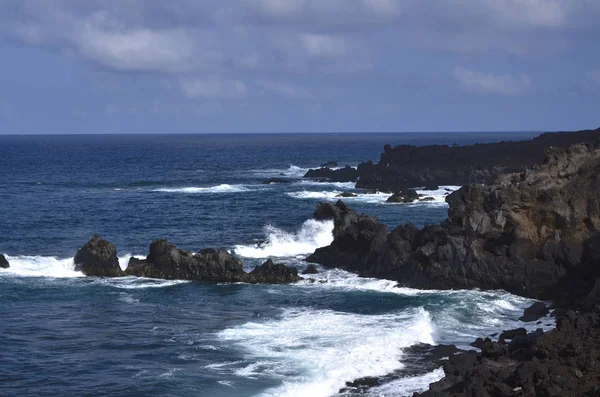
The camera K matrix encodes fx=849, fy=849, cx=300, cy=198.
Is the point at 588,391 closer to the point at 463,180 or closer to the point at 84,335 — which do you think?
the point at 84,335

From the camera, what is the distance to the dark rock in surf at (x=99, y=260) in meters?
52.6

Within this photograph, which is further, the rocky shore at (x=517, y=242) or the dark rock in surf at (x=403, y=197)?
the dark rock in surf at (x=403, y=197)

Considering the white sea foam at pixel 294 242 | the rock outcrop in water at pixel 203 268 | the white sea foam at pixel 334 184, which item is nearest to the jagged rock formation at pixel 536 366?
the rock outcrop in water at pixel 203 268

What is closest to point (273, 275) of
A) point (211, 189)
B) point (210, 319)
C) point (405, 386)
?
point (210, 319)

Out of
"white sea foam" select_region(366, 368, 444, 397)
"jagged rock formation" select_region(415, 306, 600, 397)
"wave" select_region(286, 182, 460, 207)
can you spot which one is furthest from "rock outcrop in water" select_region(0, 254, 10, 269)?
"wave" select_region(286, 182, 460, 207)

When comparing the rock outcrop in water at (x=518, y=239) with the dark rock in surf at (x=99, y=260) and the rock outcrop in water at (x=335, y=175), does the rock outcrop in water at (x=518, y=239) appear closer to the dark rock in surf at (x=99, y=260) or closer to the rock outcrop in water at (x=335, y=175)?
the dark rock in surf at (x=99, y=260)

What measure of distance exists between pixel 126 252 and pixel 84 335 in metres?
20.9

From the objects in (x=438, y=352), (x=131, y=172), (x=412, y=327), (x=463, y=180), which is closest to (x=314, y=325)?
(x=412, y=327)

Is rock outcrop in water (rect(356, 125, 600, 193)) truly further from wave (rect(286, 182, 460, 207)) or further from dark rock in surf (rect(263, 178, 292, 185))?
dark rock in surf (rect(263, 178, 292, 185))

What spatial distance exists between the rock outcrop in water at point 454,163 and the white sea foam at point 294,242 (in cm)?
3575

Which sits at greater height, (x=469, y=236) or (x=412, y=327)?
(x=469, y=236)

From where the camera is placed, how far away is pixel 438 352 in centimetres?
3556

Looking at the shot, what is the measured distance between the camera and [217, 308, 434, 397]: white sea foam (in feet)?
109

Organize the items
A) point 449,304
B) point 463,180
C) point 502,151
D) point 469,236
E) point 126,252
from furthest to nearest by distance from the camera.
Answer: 1. point 502,151
2. point 463,180
3. point 126,252
4. point 469,236
5. point 449,304
